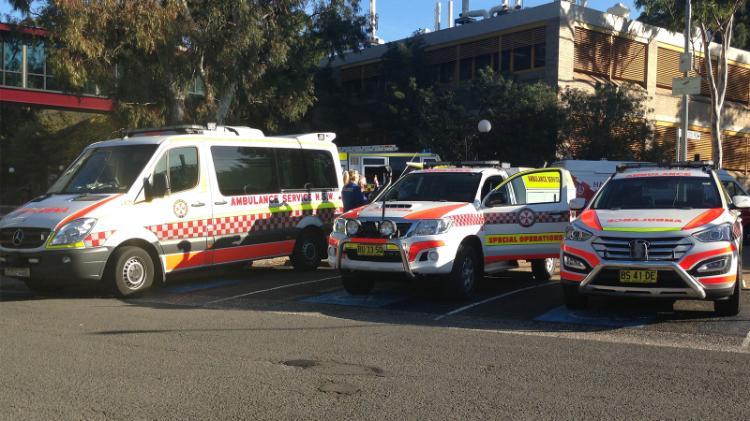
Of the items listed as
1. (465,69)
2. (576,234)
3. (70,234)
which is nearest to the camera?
(576,234)

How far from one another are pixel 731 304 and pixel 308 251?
752cm

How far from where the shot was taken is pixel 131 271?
1067 centimetres

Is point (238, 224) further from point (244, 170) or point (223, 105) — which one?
point (223, 105)

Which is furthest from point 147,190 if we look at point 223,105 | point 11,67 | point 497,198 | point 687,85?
point 11,67

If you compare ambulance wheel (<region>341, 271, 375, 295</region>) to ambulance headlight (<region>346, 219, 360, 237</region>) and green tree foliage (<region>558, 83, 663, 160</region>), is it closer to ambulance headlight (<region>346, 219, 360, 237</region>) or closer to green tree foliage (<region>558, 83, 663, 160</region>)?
ambulance headlight (<region>346, 219, 360, 237</region>)

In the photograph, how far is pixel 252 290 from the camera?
11.3m

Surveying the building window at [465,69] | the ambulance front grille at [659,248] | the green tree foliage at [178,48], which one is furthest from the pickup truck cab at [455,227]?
the building window at [465,69]

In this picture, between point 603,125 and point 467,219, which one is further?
point 603,125

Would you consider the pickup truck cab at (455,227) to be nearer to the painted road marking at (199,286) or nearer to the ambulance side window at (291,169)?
the painted road marking at (199,286)

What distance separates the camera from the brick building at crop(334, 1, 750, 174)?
3216cm

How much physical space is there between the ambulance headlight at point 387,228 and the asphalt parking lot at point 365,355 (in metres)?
0.95

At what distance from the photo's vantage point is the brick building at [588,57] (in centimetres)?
3216

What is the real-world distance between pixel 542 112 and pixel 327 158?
17.1 metres

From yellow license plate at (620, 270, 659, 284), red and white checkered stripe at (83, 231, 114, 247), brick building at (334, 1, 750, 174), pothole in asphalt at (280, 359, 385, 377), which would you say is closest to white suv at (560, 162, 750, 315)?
yellow license plate at (620, 270, 659, 284)
